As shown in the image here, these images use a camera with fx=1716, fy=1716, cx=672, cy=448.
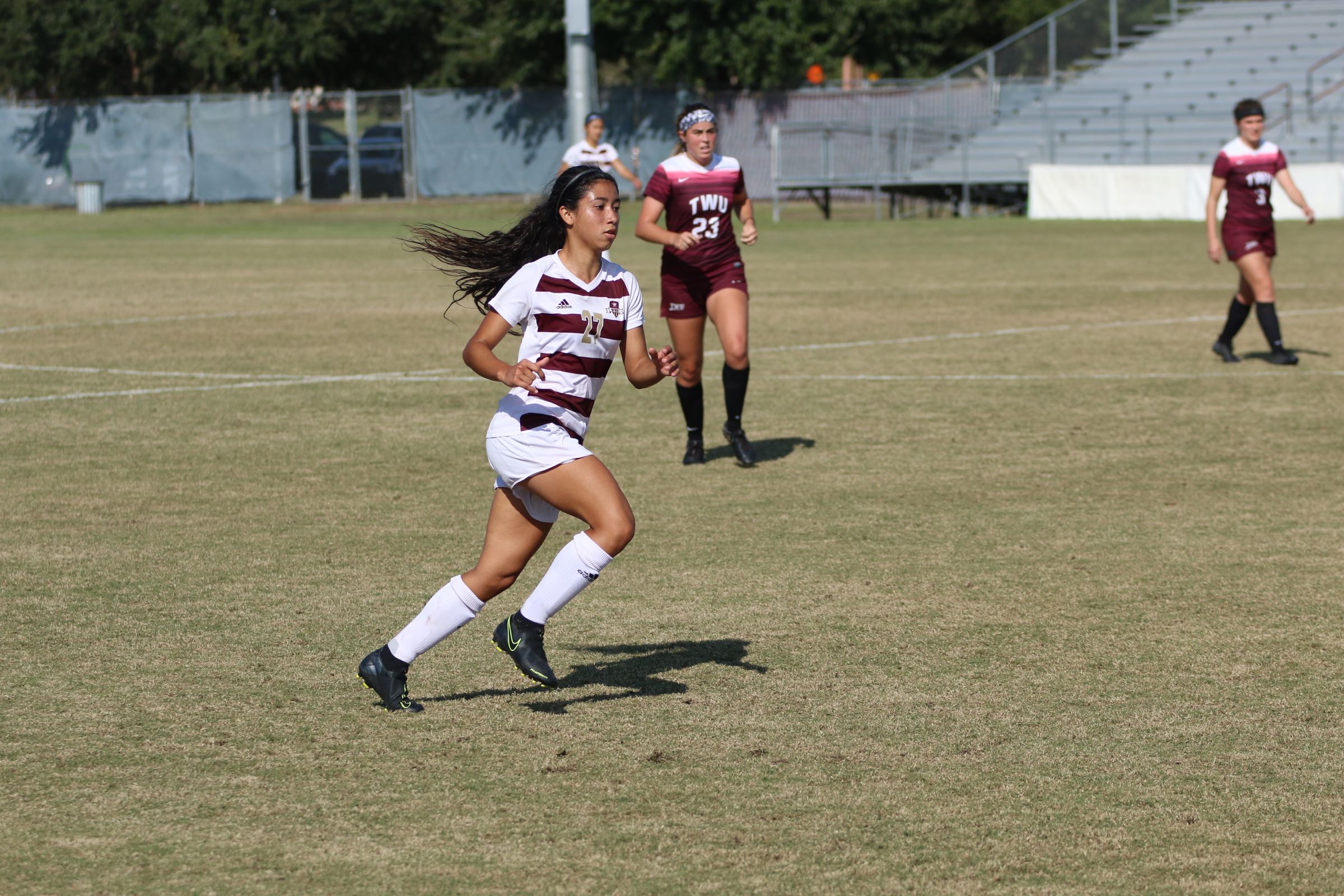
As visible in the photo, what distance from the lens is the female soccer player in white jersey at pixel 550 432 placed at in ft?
19.2

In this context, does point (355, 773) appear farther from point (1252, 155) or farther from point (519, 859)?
point (1252, 155)

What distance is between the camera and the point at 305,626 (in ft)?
23.5

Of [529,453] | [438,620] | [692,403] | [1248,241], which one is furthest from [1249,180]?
[438,620]

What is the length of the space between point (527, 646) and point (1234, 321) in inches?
438

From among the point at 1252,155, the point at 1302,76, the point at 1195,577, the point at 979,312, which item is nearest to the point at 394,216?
the point at 1302,76

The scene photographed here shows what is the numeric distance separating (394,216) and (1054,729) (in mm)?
42987

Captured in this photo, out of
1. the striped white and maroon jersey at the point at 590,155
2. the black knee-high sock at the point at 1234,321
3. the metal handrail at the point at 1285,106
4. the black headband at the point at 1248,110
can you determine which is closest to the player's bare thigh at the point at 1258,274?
the black knee-high sock at the point at 1234,321

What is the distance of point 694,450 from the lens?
11.2m

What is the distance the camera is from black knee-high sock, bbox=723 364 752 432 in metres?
11.4

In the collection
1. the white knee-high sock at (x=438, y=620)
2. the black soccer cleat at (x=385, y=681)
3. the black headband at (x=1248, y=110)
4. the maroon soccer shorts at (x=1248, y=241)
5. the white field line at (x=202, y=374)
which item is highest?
the black headband at (x=1248, y=110)

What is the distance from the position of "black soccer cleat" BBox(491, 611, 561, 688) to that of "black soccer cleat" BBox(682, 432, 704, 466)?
16.8 feet

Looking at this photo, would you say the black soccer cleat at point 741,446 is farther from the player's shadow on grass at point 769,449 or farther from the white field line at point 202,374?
the white field line at point 202,374

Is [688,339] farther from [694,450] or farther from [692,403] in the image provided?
[694,450]

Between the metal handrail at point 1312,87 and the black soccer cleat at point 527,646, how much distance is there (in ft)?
127
